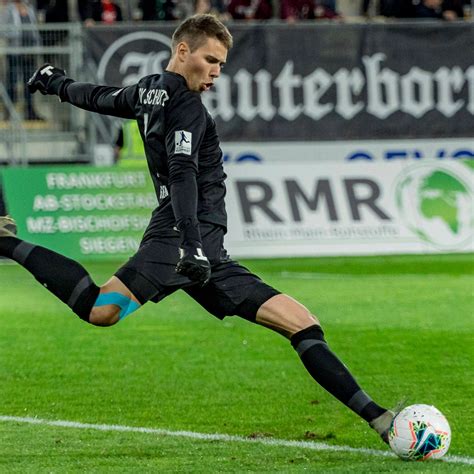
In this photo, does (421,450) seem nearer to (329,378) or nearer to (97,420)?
(329,378)

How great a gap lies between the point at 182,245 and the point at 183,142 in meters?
0.50

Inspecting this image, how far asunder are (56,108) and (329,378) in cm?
1394

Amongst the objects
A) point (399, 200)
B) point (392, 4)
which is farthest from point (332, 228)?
point (392, 4)

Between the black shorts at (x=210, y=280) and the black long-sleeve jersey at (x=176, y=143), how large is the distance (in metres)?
0.10

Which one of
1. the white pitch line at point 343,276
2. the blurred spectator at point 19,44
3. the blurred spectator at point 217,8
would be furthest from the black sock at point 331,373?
the blurred spectator at point 217,8

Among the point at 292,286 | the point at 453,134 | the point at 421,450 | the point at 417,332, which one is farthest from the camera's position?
the point at 453,134

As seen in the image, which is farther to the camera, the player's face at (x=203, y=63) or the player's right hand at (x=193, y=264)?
the player's face at (x=203, y=63)

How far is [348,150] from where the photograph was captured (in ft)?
66.8

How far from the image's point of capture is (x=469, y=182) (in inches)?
699

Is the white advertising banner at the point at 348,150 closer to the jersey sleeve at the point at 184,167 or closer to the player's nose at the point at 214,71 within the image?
the player's nose at the point at 214,71

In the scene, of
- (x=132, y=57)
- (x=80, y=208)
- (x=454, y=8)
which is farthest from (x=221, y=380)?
(x=454, y=8)

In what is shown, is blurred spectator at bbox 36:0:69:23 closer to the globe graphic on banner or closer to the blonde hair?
the globe graphic on banner

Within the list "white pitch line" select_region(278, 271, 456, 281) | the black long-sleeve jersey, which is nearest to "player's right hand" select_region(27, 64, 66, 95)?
the black long-sleeve jersey

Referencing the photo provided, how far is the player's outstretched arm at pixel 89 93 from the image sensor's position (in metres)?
6.59
